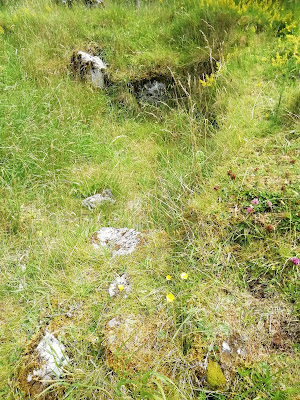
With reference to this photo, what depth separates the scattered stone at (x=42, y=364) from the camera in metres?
1.80

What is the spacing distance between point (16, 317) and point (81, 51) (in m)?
4.60

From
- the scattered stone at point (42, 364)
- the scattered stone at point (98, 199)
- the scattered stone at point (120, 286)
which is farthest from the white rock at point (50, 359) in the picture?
the scattered stone at point (98, 199)

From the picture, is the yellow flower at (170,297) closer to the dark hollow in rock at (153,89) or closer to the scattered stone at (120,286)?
the scattered stone at (120,286)

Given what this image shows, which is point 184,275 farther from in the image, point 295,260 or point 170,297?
point 295,260

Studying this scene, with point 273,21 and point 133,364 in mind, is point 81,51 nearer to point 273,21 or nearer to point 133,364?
point 273,21

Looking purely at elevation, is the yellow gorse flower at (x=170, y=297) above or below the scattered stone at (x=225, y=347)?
above

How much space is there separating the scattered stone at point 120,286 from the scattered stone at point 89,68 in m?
3.86

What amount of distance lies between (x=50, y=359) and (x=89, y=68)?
4575 millimetres

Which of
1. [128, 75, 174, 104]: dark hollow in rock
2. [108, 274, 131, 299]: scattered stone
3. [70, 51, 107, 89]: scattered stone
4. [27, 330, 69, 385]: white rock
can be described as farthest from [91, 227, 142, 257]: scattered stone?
[70, 51, 107, 89]: scattered stone

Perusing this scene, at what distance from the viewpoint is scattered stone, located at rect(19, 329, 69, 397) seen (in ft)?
5.92

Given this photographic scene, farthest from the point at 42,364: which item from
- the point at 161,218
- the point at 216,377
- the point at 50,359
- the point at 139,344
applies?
the point at 161,218

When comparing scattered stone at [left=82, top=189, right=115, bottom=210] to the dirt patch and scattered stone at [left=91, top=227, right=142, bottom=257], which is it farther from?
the dirt patch

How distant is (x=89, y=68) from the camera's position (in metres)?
5.05

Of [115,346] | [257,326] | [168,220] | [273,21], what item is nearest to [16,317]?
[115,346]
